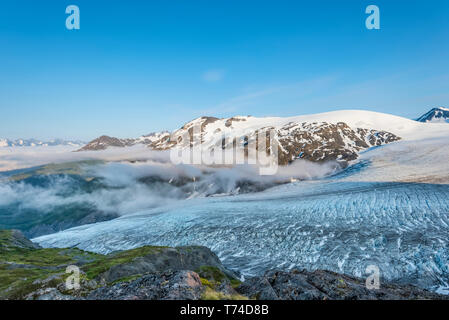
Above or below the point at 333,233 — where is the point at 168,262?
below

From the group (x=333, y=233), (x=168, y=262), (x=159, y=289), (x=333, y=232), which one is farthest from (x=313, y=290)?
(x=333, y=232)

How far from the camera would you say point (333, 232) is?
4234 cm

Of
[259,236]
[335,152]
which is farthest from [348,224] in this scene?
[335,152]

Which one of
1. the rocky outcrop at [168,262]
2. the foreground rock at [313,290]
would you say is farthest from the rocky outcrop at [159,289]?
the rocky outcrop at [168,262]

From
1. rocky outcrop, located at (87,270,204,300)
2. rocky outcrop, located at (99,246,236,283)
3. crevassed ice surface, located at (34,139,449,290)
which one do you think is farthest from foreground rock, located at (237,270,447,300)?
rocky outcrop, located at (99,246,236,283)

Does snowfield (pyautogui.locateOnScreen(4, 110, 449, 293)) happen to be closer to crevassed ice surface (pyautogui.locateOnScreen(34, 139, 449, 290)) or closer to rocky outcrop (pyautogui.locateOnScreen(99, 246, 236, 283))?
crevassed ice surface (pyautogui.locateOnScreen(34, 139, 449, 290))

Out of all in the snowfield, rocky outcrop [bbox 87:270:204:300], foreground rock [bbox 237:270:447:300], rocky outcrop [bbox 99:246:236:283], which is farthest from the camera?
the snowfield

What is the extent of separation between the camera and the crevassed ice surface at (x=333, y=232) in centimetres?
3189

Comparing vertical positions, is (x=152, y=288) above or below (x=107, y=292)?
above

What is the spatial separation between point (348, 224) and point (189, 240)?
3125 cm

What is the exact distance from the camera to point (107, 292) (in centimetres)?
1669

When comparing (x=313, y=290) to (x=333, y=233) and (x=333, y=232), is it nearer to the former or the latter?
(x=333, y=233)

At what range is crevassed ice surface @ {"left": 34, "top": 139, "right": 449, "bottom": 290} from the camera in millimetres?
31891
